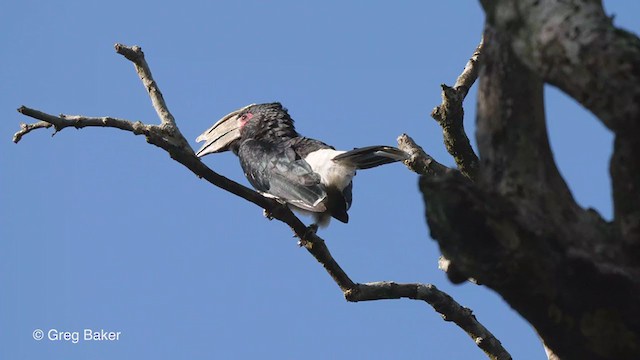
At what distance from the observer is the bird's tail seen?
6066mm

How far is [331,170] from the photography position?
6945 millimetres

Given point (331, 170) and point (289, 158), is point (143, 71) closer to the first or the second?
point (331, 170)

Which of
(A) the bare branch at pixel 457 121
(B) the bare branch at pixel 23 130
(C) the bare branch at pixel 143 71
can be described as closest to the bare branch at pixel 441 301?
(A) the bare branch at pixel 457 121

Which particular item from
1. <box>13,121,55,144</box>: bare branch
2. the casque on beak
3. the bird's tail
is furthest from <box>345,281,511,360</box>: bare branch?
the casque on beak

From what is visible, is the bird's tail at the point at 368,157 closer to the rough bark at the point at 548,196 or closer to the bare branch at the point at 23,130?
the bare branch at the point at 23,130

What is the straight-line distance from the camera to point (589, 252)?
2.74 m

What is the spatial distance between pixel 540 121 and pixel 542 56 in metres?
0.30

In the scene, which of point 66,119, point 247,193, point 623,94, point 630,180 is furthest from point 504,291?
point 66,119

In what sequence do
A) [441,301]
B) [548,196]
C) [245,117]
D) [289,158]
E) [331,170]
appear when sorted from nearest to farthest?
[548,196] < [441,301] < [331,170] < [289,158] < [245,117]

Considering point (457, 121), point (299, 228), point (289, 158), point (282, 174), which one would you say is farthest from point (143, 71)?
point (289, 158)

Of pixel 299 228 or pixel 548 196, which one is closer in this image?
pixel 548 196

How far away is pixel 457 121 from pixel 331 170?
1.87 metres

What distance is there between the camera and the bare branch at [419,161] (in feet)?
17.4

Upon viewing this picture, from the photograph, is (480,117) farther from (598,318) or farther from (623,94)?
(598,318)
